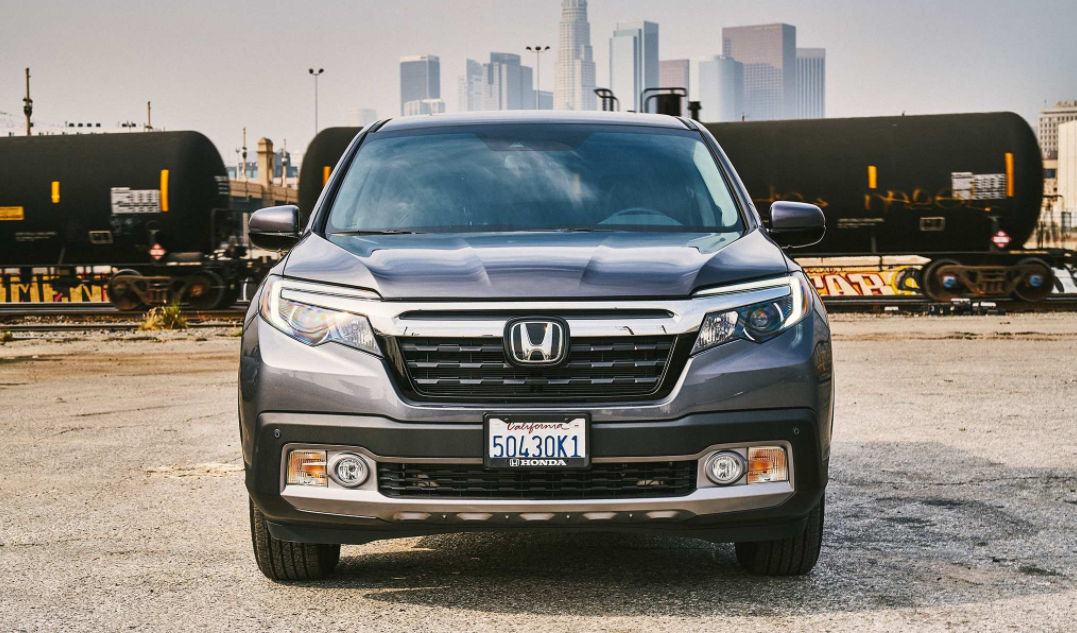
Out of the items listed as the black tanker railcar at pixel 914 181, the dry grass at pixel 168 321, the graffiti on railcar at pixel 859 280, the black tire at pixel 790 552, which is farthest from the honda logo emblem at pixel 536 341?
the graffiti on railcar at pixel 859 280

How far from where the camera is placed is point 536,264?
4.34 m

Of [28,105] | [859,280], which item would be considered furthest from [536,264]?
[28,105]

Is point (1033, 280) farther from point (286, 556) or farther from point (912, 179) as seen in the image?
point (286, 556)

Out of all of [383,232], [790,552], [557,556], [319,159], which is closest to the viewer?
[790,552]

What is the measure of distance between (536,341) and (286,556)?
1359 millimetres

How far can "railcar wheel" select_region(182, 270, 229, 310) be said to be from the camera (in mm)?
22547

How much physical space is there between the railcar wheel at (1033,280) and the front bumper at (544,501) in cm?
1938

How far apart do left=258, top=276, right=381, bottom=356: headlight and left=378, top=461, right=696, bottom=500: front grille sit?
0.42 m

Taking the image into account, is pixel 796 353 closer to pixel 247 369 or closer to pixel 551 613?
pixel 551 613

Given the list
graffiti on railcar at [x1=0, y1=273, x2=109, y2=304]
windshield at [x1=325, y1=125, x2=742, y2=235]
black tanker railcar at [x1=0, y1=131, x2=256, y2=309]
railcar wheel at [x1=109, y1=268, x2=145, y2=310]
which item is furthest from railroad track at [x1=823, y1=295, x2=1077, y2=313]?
windshield at [x1=325, y1=125, x2=742, y2=235]

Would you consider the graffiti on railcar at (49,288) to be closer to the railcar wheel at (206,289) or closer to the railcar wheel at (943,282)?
the railcar wheel at (206,289)

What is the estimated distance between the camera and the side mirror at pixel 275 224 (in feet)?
17.6

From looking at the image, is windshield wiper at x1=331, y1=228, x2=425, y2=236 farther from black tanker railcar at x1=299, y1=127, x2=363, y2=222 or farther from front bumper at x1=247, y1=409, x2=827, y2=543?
black tanker railcar at x1=299, y1=127, x2=363, y2=222

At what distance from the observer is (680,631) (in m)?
4.14
